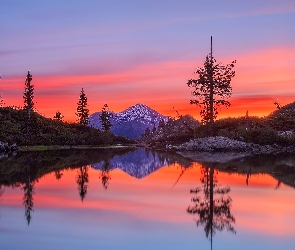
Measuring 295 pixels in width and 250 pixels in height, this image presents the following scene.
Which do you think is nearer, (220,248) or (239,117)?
(220,248)

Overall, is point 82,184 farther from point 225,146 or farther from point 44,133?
point 44,133

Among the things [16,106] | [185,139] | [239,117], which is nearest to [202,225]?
[185,139]

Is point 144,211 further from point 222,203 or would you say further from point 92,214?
point 222,203

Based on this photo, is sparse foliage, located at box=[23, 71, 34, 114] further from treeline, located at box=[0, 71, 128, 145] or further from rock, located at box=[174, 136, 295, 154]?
rock, located at box=[174, 136, 295, 154]

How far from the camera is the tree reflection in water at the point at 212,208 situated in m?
8.96

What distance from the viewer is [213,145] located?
4559 centimetres

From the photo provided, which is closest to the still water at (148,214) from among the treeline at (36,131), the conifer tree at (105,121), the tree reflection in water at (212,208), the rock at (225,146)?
the tree reflection in water at (212,208)

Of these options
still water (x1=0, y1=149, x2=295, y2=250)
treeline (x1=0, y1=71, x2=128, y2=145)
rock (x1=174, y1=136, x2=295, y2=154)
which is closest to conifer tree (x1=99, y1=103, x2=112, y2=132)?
treeline (x1=0, y1=71, x2=128, y2=145)

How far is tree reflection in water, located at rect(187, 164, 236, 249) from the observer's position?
8961mm

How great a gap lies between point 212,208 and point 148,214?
68.7 inches

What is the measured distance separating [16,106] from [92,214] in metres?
89.1

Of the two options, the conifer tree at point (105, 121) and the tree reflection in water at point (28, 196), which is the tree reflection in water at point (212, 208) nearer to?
the tree reflection in water at point (28, 196)

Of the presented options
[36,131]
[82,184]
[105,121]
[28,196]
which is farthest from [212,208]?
[105,121]

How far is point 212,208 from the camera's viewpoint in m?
11.0
